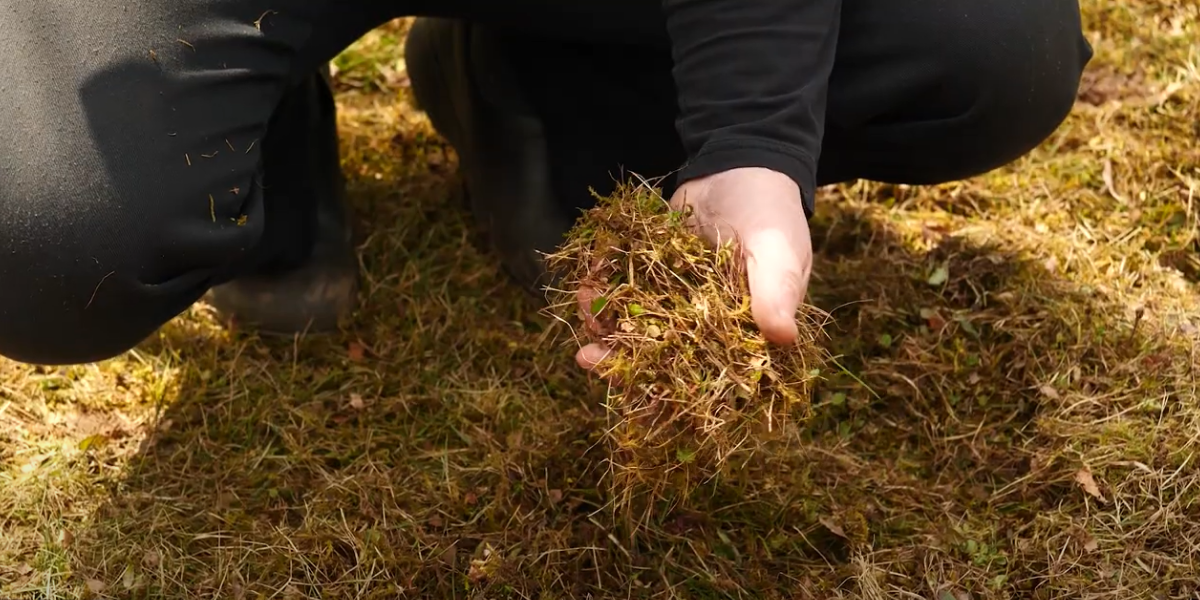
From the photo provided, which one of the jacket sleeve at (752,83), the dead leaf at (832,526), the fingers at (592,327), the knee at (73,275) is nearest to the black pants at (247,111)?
the knee at (73,275)

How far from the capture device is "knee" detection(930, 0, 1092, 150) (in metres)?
1.67

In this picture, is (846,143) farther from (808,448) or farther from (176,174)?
(176,174)

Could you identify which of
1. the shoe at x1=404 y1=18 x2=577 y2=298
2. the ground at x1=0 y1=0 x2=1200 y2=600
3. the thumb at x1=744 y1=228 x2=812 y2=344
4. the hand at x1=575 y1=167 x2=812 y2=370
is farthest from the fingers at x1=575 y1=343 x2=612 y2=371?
the shoe at x1=404 y1=18 x2=577 y2=298

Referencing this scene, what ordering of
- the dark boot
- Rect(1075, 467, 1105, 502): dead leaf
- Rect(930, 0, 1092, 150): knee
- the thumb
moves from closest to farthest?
the thumb < Rect(930, 0, 1092, 150): knee < Rect(1075, 467, 1105, 502): dead leaf < the dark boot

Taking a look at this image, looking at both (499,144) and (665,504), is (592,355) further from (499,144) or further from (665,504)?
(499,144)

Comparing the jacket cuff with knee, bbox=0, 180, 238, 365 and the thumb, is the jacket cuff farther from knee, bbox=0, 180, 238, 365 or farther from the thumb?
knee, bbox=0, 180, 238, 365

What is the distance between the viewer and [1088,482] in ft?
5.88

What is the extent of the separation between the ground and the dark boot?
6 centimetres

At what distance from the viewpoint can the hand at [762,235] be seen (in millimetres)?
1375

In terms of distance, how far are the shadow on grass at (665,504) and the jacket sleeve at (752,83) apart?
446mm

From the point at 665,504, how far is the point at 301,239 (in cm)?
91

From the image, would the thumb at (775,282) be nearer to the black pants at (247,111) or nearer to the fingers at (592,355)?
the fingers at (592,355)

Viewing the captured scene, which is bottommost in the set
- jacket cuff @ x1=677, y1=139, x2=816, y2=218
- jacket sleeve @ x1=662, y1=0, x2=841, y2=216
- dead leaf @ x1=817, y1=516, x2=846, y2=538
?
dead leaf @ x1=817, y1=516, x2=846, y2=538

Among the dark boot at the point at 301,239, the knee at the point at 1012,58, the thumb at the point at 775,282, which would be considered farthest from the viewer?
the dark boot at the point at 301,239
